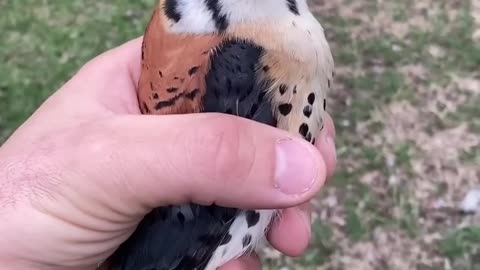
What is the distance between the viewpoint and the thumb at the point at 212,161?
1.82 meters

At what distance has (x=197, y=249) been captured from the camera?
2035 millimetres

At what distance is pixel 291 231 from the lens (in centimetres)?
230

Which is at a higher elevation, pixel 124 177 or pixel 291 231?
pixel 124 177

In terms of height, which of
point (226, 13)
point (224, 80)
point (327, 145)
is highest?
point (226, 13)

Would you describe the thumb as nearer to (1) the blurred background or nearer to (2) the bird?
(2) the bird

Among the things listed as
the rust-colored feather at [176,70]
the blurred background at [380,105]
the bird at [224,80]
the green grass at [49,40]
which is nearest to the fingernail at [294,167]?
the bird at [224,80]

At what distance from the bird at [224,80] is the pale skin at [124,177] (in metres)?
0.09

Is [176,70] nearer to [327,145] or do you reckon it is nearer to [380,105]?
[327,145]

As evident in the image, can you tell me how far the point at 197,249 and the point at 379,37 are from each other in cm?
289

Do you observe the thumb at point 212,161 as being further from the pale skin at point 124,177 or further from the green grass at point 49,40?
the green grass at point 49,40

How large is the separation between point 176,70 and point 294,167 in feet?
1.24

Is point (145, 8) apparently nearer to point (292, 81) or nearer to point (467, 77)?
point (467, 77)

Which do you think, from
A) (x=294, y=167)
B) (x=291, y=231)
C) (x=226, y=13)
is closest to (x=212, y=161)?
(x=294, y=167)

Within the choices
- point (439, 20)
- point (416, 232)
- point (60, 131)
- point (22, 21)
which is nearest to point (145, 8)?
point (22, 21)
